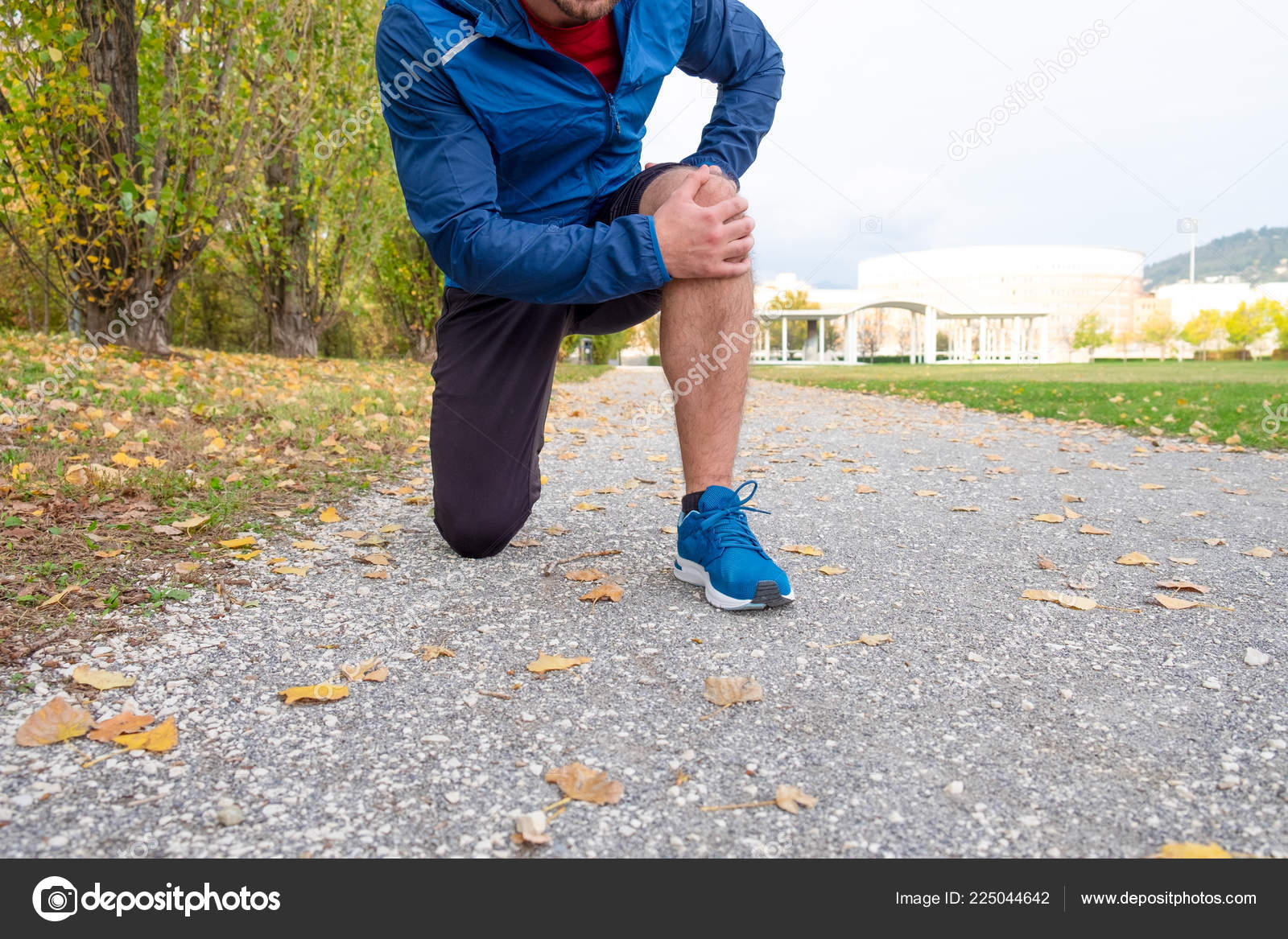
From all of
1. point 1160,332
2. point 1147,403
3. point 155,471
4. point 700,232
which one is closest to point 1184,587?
point 700,232

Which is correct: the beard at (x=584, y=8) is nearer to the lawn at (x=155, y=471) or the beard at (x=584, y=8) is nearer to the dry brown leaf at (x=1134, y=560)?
the lawn at (x=155, y=471)

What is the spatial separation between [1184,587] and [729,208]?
5.12 ft

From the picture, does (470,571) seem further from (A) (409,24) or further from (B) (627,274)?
(A) (409,24)

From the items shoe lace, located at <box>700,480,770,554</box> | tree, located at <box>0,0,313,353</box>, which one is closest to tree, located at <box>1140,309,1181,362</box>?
tree, located at <box>0,0,313,353</box>

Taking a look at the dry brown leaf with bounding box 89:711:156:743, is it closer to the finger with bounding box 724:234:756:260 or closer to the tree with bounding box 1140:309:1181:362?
the finger with bounding box 724:234:756:260

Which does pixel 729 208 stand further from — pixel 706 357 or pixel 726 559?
pixel 726 559

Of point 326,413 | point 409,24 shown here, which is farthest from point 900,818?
point 326,413

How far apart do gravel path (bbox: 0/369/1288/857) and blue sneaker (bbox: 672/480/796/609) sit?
59 mm

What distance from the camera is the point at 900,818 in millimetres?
1132

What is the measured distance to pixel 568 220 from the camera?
7.54 ft

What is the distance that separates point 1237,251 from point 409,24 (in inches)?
8554

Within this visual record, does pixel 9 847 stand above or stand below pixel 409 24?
below

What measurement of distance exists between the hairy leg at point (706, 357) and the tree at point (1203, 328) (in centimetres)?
7631

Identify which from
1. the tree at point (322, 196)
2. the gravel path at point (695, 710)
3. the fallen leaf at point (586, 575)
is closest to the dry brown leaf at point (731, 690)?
the gravel path at point (695, 710)
